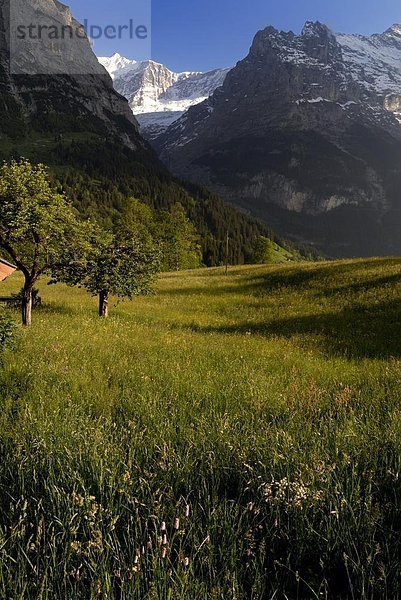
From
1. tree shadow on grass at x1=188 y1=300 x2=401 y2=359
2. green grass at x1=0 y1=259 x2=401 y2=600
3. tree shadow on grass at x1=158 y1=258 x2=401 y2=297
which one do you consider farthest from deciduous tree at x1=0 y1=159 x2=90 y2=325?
tree shadow on grass at x1=158 y1=258 x2=401 y2=297

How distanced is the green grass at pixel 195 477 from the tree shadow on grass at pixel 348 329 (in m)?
2.94

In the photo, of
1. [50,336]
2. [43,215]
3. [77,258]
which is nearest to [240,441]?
[50,336]

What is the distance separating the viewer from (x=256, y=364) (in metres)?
8.23

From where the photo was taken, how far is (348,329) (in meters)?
15.7

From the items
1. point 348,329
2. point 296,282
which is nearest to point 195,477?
point 348,329

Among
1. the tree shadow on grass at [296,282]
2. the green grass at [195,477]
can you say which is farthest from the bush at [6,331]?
the tree shadow on grass at [296,282]

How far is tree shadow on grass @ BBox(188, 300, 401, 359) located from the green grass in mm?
2935

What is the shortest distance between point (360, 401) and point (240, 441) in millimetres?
2832

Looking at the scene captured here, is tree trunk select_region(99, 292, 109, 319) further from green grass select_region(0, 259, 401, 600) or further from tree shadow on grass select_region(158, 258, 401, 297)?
tree shadow on grass select_region(158, 258, 401, 297)

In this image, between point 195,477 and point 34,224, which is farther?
point 34,224

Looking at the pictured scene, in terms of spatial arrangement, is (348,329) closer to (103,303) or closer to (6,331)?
(103,303)

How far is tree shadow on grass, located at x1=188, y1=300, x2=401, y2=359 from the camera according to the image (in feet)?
37.8

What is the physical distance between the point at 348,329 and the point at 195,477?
14.3 metres

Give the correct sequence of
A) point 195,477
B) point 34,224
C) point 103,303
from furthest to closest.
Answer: point 103,303 → point 34,224 → point 195,477
